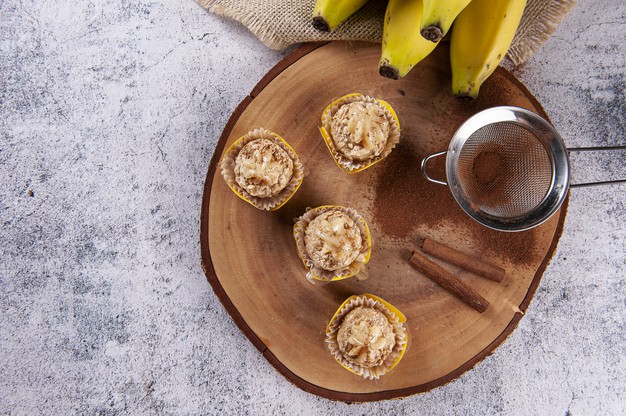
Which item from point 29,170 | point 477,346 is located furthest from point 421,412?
point 29,170

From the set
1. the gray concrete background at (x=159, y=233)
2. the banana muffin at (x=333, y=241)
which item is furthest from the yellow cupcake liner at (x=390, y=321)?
the gray concrete background at (x=159, y=233)

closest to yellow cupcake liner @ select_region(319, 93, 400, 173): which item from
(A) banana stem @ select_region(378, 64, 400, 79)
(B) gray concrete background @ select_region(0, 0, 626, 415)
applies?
(A) banana stem @ select_region(378, 64, 400, 79)

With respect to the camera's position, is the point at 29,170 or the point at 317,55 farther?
the point at 29,170

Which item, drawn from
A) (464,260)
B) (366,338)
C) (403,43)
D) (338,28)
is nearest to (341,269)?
(366,338)

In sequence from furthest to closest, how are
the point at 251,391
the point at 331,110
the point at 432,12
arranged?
the point at 251,391 → the point at 331,110 → the point at 432,12

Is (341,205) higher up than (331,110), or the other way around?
(331,110)

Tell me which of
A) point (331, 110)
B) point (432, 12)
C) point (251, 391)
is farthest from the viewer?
point (251, 391)

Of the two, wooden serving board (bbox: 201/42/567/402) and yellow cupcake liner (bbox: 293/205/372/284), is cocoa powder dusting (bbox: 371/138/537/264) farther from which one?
yellow cupcake liner (bbox: 293/205/372/284)

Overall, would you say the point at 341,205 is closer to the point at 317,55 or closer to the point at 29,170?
the point at 317,55
